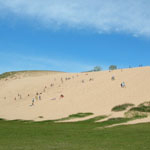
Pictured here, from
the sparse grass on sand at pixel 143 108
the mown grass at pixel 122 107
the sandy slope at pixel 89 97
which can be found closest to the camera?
the sparse grass on sand at pixel 143 108

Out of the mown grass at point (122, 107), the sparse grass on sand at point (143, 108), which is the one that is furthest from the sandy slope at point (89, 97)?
the sparse grass on sand at point (143, 108)

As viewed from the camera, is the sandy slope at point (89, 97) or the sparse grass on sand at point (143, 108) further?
the sandy slope at point (89, 97)

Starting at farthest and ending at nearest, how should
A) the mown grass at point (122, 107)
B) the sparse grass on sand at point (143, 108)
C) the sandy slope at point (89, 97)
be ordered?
the sandy slope at point (89, 97), the mown grass at point (122, 107), the sparse grass on sand at point (143, 108)

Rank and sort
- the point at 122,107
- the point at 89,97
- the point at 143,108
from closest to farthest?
the point at 143,108
the point at 122,107
the point at 89,97

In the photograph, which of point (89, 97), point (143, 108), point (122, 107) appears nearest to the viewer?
point (143, 108)

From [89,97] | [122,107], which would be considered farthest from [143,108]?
[89,97]

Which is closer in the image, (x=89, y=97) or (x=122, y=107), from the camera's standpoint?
(x=122, y=107)

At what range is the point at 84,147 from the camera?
1536 cm

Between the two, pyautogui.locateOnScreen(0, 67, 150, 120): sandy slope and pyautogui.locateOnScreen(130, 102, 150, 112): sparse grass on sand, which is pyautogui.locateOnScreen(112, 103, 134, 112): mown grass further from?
pyautogui.locateOnScreen(130, 102, 150, 112): sparse grass on sand

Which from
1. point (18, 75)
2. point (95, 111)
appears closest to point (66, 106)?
point (95, 111)

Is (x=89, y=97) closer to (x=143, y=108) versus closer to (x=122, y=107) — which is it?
(x=122, y=107)

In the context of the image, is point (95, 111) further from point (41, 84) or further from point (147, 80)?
point (41, 84)

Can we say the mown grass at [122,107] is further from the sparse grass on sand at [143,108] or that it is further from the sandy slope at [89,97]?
the sparse grass on sand at [143,108]

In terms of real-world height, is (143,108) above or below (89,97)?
below
